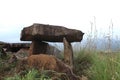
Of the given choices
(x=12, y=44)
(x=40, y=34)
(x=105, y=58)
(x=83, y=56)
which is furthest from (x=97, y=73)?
(x=12, y=44)

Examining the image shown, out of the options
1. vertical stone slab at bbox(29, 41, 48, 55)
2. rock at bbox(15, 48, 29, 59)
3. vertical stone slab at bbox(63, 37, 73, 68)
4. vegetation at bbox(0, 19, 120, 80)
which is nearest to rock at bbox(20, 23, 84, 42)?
vertical stone slab at bbox(63, 37, 73, 68)

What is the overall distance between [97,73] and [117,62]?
0.57m

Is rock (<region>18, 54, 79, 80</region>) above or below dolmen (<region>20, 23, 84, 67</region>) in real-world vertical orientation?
below

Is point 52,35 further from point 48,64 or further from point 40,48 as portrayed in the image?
point 48,64

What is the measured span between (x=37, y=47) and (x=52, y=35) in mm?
1016

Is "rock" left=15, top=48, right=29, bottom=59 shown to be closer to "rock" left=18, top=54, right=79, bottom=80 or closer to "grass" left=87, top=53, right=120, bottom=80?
"rock" left=18, top=54, right=79, bottom=80

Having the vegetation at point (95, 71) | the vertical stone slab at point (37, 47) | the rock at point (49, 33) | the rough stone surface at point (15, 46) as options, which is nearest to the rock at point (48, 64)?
the vegetation at point (95, 71)

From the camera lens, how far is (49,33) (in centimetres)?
991

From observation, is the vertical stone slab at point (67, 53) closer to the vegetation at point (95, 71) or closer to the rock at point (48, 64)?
the vegetation at point (95, 71)

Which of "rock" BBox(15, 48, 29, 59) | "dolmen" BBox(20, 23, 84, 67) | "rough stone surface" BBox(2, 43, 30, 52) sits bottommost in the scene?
"rock" BBox(15, 48, 29, 59)

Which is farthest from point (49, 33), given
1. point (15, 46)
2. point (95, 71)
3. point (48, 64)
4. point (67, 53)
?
point (15, 46)

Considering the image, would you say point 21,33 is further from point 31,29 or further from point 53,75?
point 53,75

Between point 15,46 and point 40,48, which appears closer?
point 40,48

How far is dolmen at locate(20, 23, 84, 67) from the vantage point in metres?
9.81
